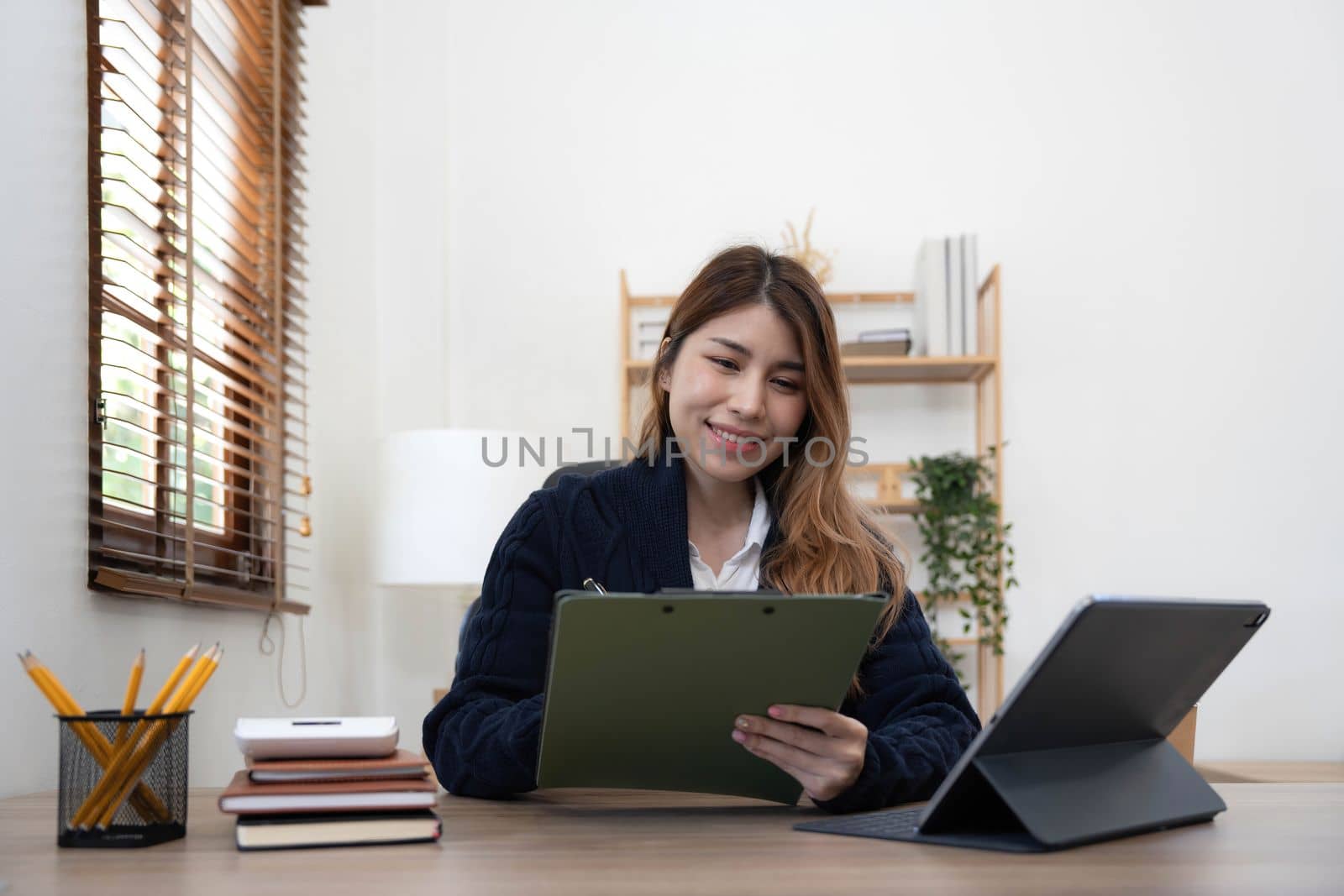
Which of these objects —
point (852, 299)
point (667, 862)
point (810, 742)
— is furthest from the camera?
point (852, 299)

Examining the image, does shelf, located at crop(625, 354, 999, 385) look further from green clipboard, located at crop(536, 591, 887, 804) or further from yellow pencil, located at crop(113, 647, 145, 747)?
yellow pencil, located at crop(113, 647, 145, 747)

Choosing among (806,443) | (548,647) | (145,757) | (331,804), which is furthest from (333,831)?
(806,443)

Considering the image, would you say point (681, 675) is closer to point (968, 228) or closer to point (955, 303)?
point (955, 303)

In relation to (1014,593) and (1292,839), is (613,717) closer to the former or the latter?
(1292,839)

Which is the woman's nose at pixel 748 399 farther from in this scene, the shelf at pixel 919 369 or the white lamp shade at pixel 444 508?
the shelf at pixel 919 369

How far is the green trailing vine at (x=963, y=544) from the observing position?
3.18 m

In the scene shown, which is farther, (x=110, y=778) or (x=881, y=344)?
(x=881, y=344)

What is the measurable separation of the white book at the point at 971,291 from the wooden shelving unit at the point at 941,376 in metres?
0.02

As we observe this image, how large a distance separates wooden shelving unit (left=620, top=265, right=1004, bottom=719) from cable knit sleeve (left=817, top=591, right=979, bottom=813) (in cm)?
167

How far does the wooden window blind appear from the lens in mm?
1853

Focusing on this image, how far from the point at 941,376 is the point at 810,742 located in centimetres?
242

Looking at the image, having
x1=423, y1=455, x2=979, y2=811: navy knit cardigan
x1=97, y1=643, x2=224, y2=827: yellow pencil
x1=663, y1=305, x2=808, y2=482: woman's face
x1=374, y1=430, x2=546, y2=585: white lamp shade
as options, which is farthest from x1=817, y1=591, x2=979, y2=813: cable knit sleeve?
x1=374, y1=430, x2=546, y2=585: white lamp shade

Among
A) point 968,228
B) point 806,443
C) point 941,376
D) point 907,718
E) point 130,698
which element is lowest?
point 907,718

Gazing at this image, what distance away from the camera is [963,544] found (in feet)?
10.7
